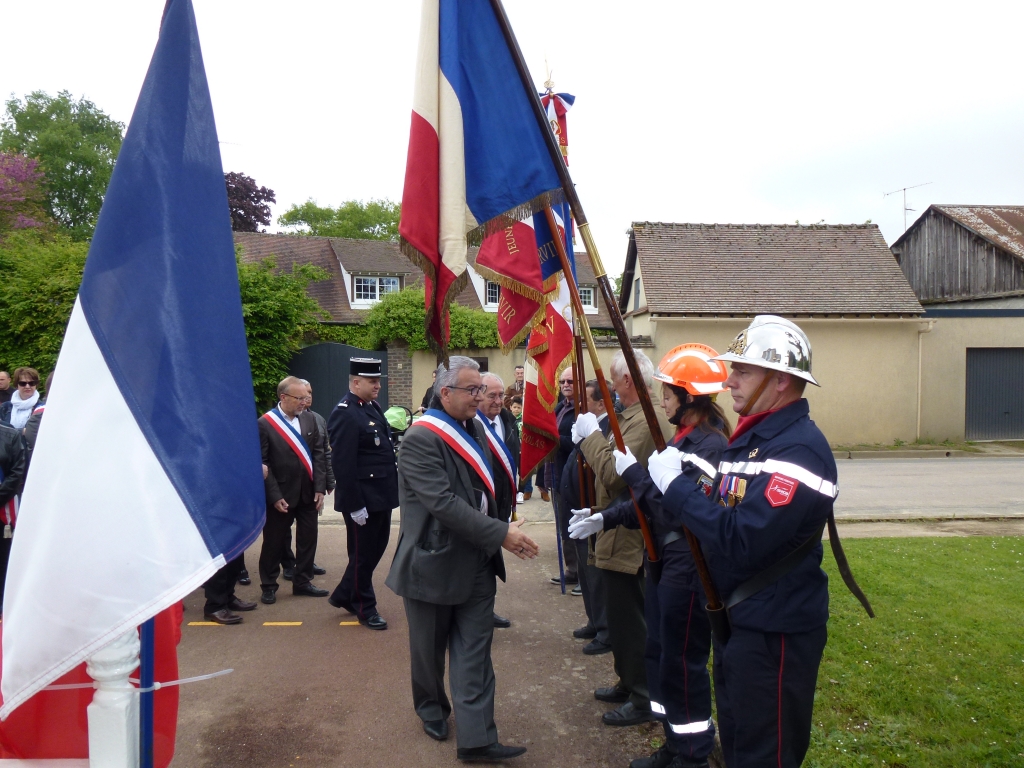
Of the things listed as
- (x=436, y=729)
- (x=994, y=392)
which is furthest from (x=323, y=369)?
(x=994, y=392)

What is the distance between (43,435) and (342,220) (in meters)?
51.0

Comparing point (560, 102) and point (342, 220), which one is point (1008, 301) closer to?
point (560, 102)

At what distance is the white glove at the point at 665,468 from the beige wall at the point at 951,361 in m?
20.1

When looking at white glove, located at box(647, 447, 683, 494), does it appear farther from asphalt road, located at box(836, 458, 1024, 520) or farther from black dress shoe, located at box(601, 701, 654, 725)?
asphalt road, located at box(836, 458, 1024, 520)

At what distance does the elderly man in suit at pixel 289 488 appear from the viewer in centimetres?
655

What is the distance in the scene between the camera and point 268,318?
16.3 meters

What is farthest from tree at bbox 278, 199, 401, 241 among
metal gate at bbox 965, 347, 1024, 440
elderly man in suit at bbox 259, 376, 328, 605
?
elderly man in suit at bbox 259, 376, 328, 605

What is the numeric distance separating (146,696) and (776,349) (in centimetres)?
235

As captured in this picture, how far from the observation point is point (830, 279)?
2122cm

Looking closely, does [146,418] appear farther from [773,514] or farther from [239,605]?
[239,605]

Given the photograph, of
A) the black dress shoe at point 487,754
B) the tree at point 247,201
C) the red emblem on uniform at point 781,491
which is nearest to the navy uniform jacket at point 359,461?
the black dress shoe at point 487,754

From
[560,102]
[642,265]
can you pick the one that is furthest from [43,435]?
[642,265]

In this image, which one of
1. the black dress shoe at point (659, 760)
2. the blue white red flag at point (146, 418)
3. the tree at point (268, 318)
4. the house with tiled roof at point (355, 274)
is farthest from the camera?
the house with tiled roof at point (355, 274)

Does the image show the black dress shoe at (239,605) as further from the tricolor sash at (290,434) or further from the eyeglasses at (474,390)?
the eyeglasses at (474,390)
